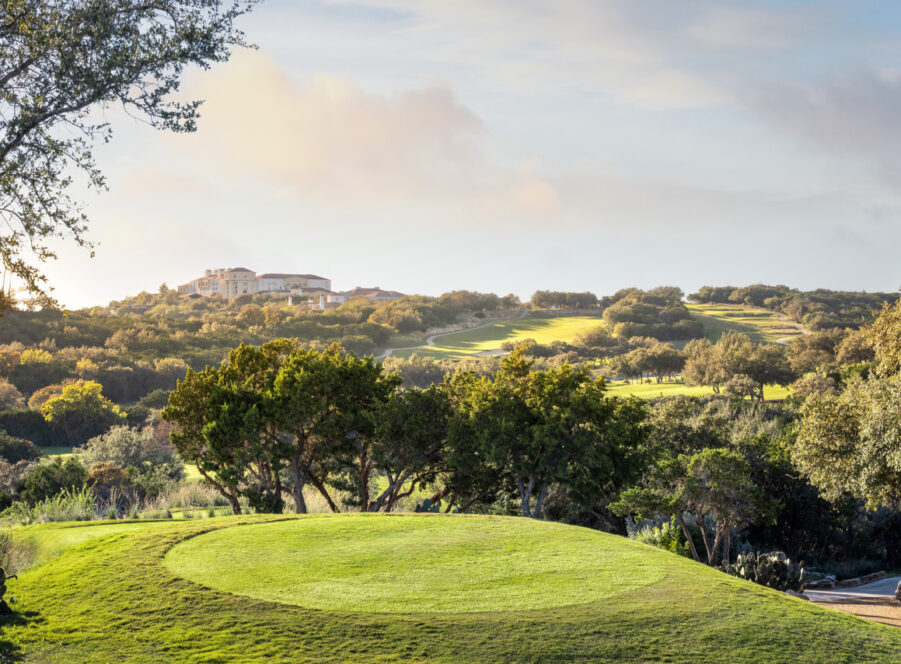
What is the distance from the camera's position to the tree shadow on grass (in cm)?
715

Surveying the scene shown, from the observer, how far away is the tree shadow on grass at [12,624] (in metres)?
7.15

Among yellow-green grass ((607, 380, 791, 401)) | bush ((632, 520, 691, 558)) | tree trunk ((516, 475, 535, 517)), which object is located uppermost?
tree trunk ((516, 475, 535, 517))

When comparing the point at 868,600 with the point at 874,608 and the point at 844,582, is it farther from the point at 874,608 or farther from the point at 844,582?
the point at 844,582

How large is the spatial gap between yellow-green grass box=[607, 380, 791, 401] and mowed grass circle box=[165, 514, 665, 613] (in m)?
39.6

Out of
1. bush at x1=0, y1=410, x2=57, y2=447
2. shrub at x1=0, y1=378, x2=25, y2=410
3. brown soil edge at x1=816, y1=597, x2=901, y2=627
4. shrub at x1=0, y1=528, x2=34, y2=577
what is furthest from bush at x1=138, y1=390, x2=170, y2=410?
brown soil edge at x1=816, y1=597, x2=901, y2=627

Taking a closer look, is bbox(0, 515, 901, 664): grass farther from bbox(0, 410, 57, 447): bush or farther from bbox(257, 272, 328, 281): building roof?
bbox(257, 272, 328, 281): building roof

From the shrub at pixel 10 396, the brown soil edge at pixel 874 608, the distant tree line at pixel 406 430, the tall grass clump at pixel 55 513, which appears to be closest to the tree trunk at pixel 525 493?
the distant tree line at pixel 406 430

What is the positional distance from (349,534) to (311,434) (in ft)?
25.8

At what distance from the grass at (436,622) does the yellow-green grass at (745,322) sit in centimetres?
7812

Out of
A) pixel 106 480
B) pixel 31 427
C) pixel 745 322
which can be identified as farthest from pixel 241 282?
pixel 106 480

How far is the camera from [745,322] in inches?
3851

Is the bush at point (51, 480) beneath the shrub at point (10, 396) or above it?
beneath

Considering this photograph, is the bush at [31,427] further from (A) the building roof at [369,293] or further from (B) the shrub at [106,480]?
(A) the building roof at [369,293]

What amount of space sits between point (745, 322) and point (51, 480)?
299 ft
